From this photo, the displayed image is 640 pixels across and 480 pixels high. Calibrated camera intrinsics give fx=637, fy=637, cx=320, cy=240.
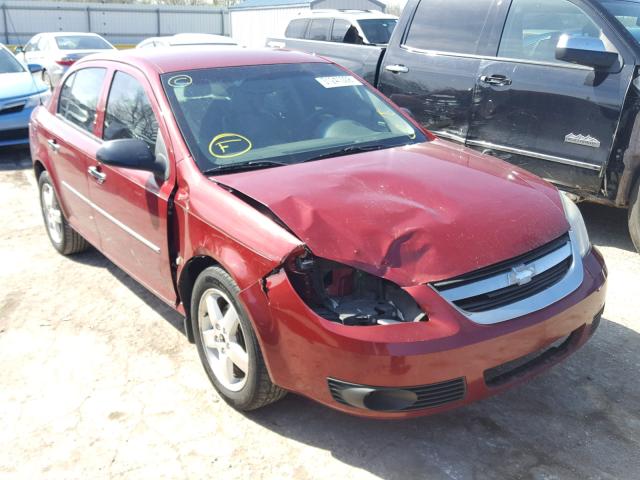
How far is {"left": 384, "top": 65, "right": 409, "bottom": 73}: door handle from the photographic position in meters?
6.17

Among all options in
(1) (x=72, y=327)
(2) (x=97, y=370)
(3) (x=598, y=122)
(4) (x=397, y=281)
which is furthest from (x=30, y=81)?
(4) (x=397, y=281)

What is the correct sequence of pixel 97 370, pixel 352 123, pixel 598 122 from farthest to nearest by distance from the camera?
1. pixel 598 122
2. pixel 352 123
3. pixel 97 370

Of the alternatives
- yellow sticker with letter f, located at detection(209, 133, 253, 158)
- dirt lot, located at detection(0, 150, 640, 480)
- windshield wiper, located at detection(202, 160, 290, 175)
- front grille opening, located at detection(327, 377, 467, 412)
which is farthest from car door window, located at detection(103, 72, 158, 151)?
front grille opening, located at detection(327, 377, 467, 412)

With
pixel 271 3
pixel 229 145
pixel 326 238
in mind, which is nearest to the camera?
pixel 326 238

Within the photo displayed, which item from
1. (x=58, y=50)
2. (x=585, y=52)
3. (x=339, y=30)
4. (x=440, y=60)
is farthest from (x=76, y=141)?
(x=58, y=50)

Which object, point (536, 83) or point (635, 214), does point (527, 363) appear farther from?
point (536, 83)

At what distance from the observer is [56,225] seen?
5.27m

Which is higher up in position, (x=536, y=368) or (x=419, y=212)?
(x=419, y=212)

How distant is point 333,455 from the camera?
2.84 m

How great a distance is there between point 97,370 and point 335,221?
1753 millimetres

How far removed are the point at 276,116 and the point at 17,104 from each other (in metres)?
6.64

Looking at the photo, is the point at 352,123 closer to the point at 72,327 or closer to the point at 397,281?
the point at 397,281

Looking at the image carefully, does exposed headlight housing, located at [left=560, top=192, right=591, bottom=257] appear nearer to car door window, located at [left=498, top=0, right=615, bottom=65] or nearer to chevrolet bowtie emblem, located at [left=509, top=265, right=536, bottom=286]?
chevrolet bowtie emblem, located at [left=509, top=265, right=536, bottom=286]

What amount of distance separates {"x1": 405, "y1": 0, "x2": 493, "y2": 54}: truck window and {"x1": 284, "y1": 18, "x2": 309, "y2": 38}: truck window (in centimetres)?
439
